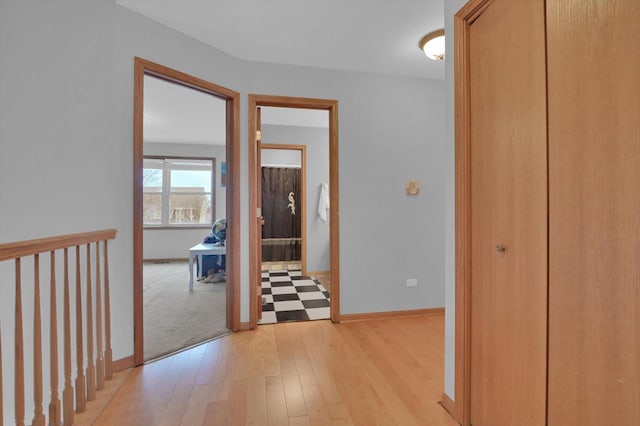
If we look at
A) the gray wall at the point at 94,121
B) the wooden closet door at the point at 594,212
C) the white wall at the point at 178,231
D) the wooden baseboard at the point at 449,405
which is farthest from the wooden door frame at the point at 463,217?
the white wall at the point at 178,231

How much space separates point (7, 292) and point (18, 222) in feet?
1.40

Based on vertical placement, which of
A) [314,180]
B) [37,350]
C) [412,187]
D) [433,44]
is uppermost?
[433,44]

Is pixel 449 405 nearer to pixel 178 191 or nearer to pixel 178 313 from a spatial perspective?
pixel 178 313

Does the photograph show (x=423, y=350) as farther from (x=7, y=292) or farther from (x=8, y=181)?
(x=8, y=181)

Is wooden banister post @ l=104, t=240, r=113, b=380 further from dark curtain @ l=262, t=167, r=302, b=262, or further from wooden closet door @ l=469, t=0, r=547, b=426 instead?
dark curtain @ l=262, t=167, r=302, b=262

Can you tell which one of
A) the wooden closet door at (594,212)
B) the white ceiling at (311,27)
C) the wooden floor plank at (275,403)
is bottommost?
the wooden floor plank at (275,403)

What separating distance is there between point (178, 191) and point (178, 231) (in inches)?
34.1

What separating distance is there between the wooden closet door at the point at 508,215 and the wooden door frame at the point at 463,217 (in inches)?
1.0

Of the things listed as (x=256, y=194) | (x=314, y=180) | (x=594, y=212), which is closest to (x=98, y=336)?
(x=256, y=194)

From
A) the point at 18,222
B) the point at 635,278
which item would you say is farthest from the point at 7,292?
the point at 635,278

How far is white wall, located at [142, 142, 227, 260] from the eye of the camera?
6055mm

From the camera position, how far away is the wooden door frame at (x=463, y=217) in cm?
144

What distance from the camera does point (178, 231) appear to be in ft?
20.3

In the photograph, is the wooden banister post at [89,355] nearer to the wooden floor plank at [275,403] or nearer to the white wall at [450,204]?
the wooden floor plank at [275,403]
